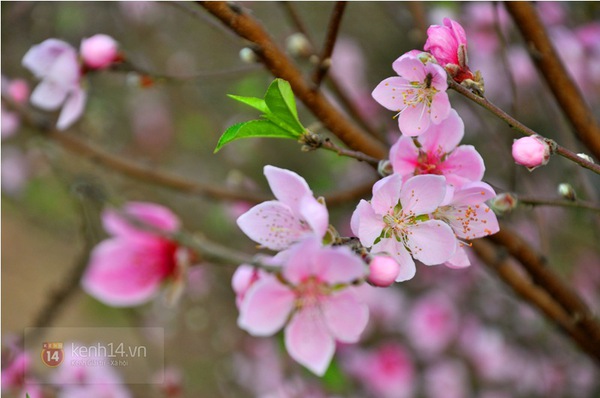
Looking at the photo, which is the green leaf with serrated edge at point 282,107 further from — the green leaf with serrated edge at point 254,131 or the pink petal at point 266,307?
the pink petal at point 266,307

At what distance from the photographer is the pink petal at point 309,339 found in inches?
22.9

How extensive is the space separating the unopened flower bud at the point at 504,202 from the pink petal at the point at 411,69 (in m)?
0.14

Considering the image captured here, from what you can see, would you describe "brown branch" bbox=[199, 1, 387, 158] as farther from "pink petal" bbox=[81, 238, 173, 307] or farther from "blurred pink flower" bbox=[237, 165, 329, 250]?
"pink petal" bbox=[81, 238, 173, 307]

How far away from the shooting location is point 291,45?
2.81 feet

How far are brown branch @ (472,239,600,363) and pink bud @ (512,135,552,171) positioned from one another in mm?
347

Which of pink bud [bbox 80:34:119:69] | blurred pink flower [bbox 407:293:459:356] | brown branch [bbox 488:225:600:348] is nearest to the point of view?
brown branch [bbox 488:225:600:348]

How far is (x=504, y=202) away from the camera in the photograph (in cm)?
58

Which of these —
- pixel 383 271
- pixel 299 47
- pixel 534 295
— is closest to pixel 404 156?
pixel 383 271

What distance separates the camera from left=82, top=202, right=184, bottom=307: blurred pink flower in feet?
2.94

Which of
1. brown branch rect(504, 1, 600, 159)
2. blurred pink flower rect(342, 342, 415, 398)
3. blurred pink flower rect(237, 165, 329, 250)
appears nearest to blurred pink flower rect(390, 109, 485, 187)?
blurred pink flower rect(237, 165, 329, 250)

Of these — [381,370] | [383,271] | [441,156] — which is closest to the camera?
[383,271]

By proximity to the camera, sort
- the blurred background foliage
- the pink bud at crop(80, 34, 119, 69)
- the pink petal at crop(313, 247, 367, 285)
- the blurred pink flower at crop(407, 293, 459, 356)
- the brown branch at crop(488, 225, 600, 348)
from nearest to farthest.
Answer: the pink petal at crop(313, 247, 367, 285), the brown branch at crop(488, 225, 600, 348), the pink bud at crop(80, 34, 119, 69), the blurred background foliage, the blurred pink flower at crop(407, 293, 459, 356)

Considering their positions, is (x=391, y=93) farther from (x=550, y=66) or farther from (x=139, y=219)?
(x=139, y=219)

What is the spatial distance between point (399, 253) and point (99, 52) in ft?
1.75
